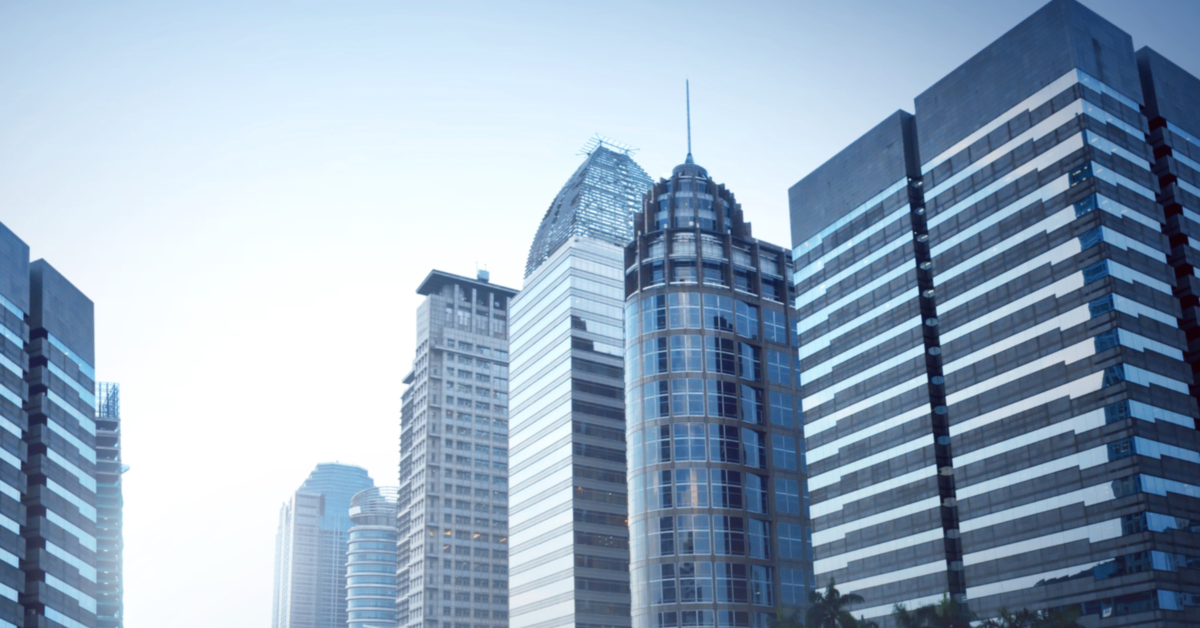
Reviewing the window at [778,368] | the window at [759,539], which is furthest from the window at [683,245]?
the window at [759,539]

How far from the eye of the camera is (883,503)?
123 meters

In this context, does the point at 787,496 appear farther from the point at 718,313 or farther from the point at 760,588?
the point at 718,313

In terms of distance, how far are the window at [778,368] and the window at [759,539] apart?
19.9 m

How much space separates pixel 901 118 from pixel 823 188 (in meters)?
13.7

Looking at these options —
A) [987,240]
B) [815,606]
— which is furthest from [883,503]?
[987,240]

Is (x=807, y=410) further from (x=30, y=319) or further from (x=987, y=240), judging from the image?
(x=30, y=319)

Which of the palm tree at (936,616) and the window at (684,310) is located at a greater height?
the window at (684,310)

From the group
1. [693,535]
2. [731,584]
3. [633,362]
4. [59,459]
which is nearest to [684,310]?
[633,362]

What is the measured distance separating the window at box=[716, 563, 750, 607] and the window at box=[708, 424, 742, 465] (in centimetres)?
1315

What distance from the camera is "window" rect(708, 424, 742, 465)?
148 m

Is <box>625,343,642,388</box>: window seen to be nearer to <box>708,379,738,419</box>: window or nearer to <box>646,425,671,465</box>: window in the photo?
<box>646,425,671,465</box>: window

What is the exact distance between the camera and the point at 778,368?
159 m

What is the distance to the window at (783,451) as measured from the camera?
15288 centimetres

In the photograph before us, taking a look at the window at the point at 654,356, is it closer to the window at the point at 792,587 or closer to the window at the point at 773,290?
the window at the point at 773,290
